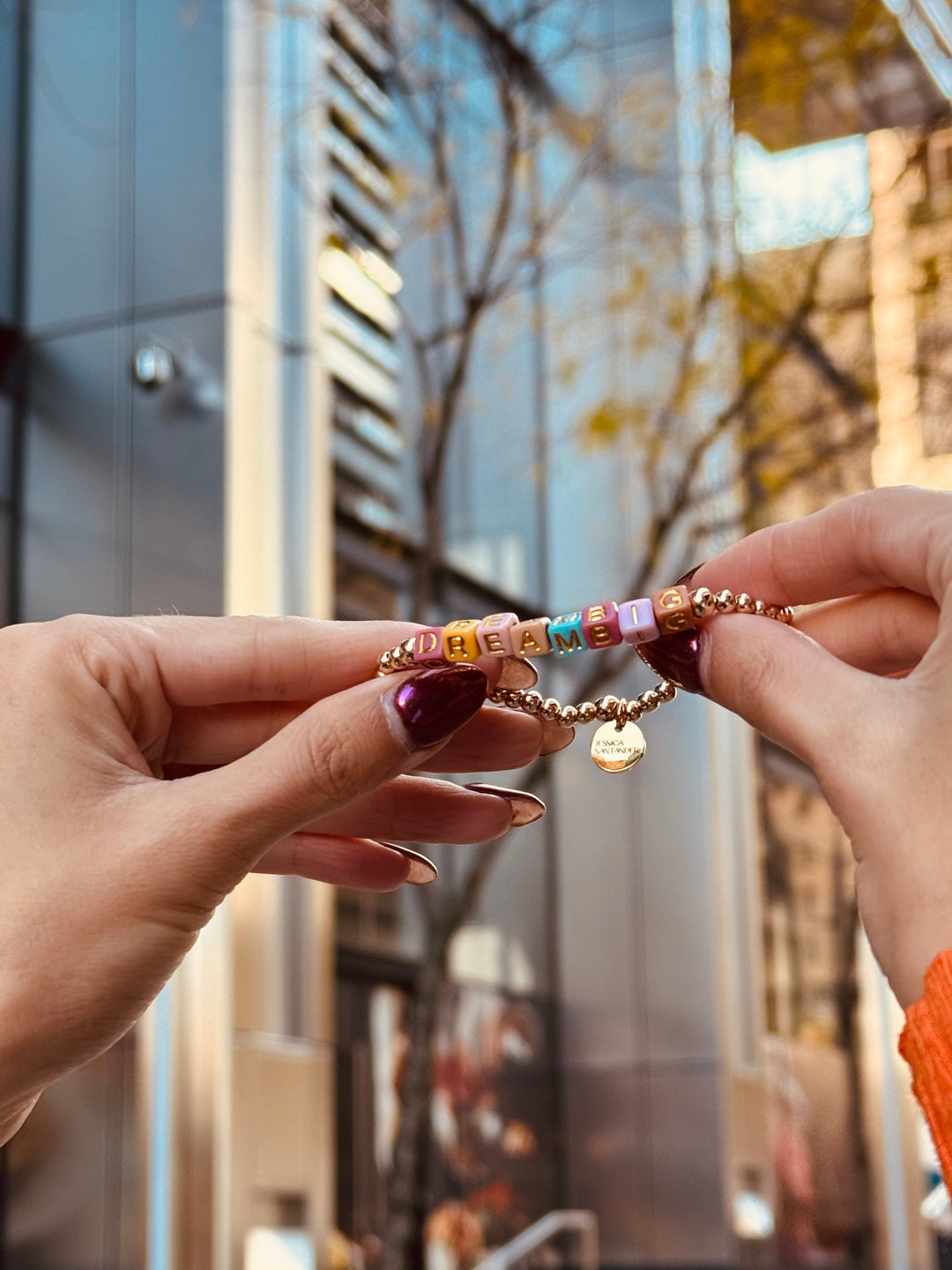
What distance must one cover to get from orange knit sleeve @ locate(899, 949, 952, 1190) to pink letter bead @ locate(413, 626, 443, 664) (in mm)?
312

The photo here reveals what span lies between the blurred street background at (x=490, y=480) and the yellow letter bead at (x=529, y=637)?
7.30 feet

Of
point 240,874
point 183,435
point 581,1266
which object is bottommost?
point 581,1266

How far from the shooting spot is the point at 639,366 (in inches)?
228

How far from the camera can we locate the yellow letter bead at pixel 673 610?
792mm

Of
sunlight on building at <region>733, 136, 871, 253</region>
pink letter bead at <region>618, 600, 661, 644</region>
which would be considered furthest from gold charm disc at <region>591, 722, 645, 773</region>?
sunlight on building at <region>733, 136, 871, 253</region>

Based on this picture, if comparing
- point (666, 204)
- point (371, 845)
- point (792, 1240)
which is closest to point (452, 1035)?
point (792, 1240)

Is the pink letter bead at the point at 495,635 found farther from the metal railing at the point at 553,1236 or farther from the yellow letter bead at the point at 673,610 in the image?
the metal railing at the point at 553,1236

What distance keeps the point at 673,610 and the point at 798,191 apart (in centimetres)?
482

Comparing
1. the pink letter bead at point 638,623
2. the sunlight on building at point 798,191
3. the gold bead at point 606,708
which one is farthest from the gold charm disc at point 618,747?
the sunlight on building at point 798,191

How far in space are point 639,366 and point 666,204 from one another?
23.9 inches

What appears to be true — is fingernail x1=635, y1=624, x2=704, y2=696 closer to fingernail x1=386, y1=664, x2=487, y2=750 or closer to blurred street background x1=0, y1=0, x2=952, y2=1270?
fingernail x1=386, y1=664, x2=487, y2=750

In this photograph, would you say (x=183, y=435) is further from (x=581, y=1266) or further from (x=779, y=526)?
(x=581, y=1266)

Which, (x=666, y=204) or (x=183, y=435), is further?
(x=666, y=204)

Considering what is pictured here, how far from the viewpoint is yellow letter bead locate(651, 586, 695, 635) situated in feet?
2.60
